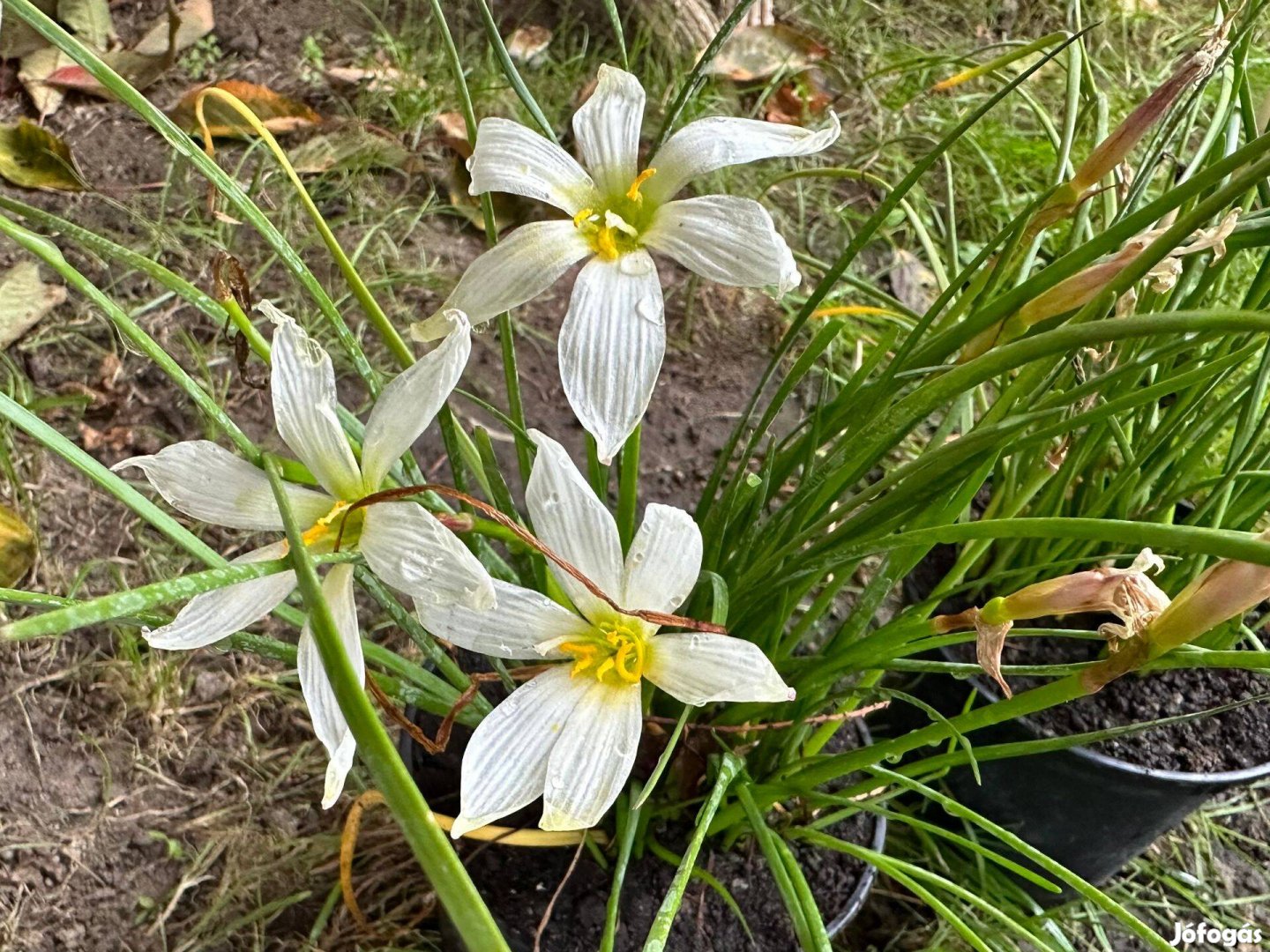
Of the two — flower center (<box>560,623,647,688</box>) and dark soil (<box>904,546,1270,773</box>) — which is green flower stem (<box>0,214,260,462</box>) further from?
dark soil (<box>904,546,1270,773</box>)

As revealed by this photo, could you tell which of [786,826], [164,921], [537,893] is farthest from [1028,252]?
[164,921]

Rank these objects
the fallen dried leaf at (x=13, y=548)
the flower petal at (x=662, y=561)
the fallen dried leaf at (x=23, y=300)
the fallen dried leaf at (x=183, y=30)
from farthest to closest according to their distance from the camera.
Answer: the fallen dried leaf at (x=183, y=30) → the fallen dried leaf at (x=23, y=300) → the fallen dried leaf at (x=13, y=548) → the flower petal at (x=662, y=561)

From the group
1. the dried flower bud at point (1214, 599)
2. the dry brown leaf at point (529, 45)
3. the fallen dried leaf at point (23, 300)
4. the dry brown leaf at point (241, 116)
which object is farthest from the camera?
the dry brown leaf at point (529, 45)

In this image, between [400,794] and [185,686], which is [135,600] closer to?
[400,794]

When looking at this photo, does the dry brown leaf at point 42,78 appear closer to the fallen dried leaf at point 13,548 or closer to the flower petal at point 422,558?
the fallen dried leaf at point 13,548

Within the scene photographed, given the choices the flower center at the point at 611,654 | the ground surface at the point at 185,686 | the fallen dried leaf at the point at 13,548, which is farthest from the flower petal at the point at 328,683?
the fallen dried leaf at the point at 13,548

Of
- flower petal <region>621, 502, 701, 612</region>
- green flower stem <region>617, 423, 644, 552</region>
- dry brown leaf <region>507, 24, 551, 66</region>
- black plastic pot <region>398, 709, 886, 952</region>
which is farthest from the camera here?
dry brown leaf <region>507, 24, 551, 66</region>

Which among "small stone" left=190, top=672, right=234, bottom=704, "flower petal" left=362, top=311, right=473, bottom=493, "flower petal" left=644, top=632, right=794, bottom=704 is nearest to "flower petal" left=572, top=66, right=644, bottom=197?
"flower petal" left=362, top=311, right=473, bottom=493

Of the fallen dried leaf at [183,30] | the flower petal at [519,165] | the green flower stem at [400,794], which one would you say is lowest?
the fallen dried leaf at [183,30]
